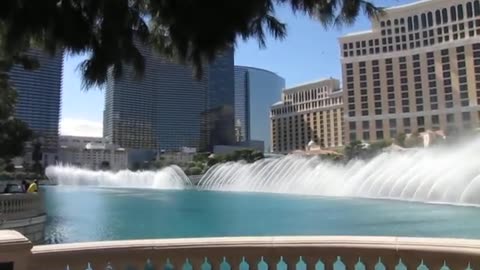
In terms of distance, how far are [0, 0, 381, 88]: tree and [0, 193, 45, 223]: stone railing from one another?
1327 centimetres

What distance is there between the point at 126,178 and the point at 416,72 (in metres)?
81.6

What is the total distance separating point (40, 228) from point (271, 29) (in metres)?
16.2

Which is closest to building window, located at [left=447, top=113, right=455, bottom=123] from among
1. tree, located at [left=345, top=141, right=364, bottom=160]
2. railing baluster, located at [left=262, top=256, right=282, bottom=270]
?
tree, located at [left=345, top=141, right=364, bottom=160]

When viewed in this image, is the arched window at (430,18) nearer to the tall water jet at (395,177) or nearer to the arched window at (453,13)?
the arched window at (453,13)

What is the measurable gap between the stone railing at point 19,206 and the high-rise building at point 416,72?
108 m

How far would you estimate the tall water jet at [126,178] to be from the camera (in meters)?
81.7

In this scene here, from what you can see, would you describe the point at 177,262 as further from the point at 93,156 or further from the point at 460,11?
the point at 93,156

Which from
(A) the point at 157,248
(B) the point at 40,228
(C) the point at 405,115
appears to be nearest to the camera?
(A) the point at 157,248

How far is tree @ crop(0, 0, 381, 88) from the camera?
322 centimetres

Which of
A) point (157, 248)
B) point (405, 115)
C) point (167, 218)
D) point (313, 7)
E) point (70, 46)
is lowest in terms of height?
point (167, 218)

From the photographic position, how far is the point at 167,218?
2208 cm

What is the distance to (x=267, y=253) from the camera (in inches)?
202

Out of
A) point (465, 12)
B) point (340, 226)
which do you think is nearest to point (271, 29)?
point (340, 226)

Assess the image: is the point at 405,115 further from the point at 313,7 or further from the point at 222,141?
the point at 313,7
